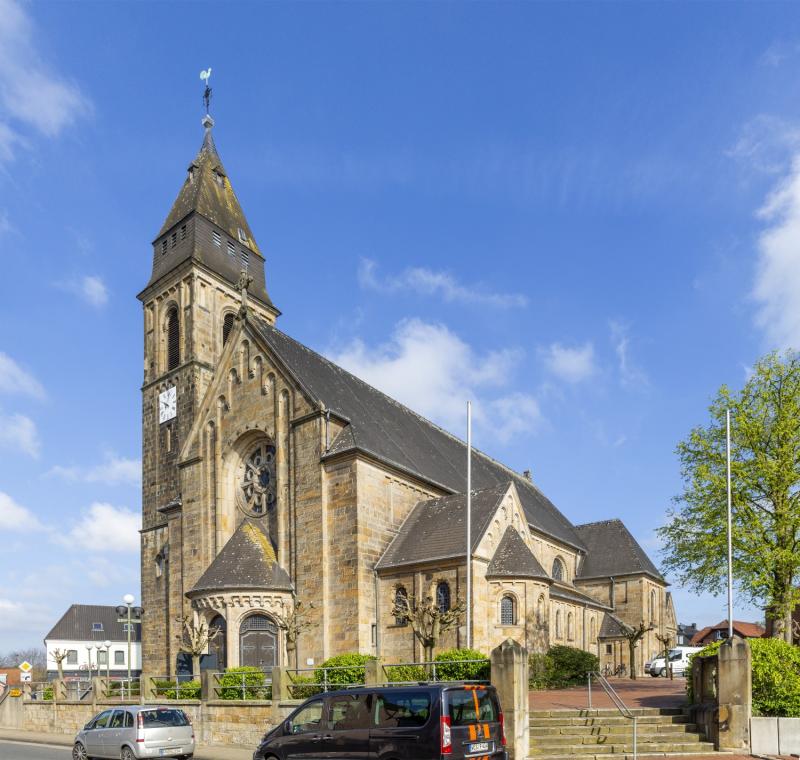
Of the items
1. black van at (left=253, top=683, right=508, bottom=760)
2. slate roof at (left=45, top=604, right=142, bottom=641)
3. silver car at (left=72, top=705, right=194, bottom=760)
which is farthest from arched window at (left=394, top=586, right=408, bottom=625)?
slate roof at (left=45, top=604, right=142, bottom=641)

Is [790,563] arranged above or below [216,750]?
above

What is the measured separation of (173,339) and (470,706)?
37.7 metres

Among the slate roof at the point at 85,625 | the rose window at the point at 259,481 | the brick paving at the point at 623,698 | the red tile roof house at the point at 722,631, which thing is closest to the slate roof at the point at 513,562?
the brick paving at the point at 623,698

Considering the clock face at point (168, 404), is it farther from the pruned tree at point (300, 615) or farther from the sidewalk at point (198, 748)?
the sidewalk at point (198, 748)

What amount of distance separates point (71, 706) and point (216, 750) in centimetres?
1146

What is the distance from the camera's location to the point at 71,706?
30.7 m

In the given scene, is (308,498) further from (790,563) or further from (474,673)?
(790,563)

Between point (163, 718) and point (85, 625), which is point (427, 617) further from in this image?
point (85, 625)

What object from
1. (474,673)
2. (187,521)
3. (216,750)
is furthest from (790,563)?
(187,521)

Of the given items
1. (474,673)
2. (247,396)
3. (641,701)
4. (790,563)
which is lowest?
(641,701)

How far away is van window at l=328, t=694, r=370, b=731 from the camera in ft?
48.2

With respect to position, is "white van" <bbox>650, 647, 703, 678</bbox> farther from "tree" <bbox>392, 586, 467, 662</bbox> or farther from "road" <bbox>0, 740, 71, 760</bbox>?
"road" <bbox>0, 740, 71, 760</bbox>

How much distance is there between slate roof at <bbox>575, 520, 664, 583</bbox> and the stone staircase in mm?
33373

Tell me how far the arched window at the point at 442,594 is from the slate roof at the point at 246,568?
5922 mm
